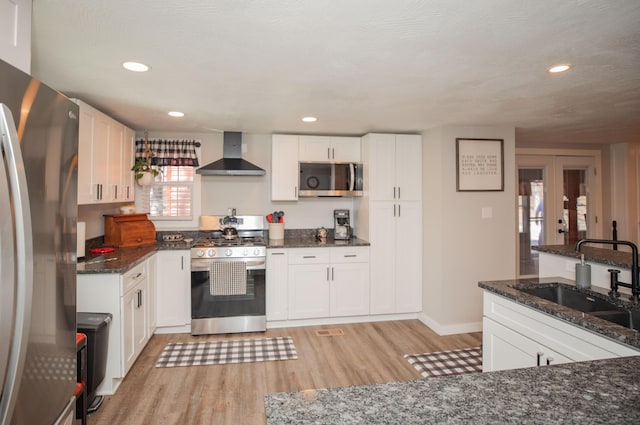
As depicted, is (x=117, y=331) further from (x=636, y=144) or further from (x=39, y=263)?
(x=636, y=144)

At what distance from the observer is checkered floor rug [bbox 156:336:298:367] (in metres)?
3.14

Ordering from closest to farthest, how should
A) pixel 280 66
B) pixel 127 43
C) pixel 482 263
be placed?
pixel 127 43 → pixel 280 66 → pixel 482 263

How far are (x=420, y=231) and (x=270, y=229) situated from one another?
69.4 inches

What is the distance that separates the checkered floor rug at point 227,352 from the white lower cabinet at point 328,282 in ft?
1.56

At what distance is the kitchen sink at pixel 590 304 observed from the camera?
180cm

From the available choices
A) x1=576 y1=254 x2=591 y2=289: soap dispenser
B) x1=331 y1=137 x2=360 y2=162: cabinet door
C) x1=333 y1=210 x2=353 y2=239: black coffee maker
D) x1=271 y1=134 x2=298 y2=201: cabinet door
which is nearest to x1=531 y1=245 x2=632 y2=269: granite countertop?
x1=576 y1=254 x2=591 y2=289: soap dispenser

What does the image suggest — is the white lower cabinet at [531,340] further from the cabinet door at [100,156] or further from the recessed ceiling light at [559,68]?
the cabinet door at [100,156]

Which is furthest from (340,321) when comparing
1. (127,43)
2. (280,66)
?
(127,43)

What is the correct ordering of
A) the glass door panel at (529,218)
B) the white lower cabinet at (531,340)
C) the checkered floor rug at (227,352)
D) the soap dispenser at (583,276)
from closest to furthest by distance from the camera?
the white lower cabinet at (531,340) < the soap dispenser at (583,276) < the checkered floor rug at (227,352) < the glass door panel at (529,218)

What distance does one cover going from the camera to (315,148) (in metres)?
4.26

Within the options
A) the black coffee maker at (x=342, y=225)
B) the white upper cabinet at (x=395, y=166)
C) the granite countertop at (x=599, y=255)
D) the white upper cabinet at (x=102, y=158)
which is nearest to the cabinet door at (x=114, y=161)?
the white upper cabinet at (x=102, y=158)

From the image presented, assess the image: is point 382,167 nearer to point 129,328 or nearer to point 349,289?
point 349,289

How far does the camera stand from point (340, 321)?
4.11 m

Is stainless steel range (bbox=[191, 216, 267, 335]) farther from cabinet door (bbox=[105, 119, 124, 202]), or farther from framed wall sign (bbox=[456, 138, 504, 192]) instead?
framed wall sign (bbox=[456, 138, 504, 192])
